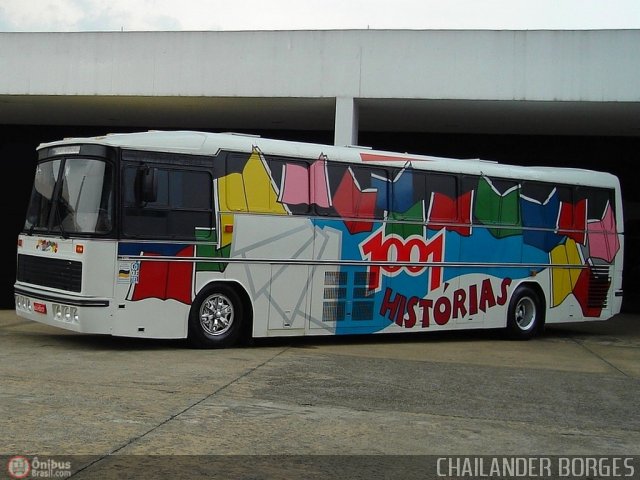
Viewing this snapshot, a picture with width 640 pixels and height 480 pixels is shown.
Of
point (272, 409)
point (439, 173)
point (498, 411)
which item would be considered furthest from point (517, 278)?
point (272, 409)

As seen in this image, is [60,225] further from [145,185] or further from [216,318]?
[216,318]

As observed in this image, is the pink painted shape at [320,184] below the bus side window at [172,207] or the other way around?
the other way around

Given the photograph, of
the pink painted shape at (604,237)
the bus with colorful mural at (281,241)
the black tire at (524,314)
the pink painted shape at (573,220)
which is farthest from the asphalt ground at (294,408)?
the pink painted shape at (604,237)

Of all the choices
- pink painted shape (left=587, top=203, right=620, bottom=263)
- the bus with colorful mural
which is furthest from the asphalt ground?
pink painted shape (left=587, top=203, right=620, bottom=263)

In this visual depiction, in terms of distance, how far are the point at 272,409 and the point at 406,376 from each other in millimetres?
2886

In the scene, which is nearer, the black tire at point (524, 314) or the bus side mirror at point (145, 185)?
the bus side mirror at point (145, 185)

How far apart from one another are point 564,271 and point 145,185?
865 cm

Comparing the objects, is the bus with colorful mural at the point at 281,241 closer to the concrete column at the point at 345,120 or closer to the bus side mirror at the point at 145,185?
the bus side mirror at the point at 145,185

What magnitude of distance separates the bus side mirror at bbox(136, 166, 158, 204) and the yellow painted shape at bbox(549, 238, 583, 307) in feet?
26.4

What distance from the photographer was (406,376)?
10.4m

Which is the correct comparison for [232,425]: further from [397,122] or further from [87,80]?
→ [397,122]

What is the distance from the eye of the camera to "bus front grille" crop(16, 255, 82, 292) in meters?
11.4

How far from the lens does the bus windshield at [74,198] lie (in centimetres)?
1140

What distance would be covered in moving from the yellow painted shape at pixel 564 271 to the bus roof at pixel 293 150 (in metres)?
1.23
